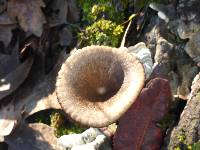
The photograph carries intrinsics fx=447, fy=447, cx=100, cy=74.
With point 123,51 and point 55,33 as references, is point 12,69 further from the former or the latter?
point 123,51

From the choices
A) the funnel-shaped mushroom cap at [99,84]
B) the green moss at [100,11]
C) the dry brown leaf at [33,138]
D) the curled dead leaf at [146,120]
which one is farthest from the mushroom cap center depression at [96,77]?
the green moss at [100,11]

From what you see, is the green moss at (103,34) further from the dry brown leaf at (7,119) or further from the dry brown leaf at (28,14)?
the dry brown leaf at (7,119)

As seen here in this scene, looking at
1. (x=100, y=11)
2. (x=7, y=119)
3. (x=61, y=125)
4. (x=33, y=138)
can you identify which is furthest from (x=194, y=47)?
(x=7, y=119)

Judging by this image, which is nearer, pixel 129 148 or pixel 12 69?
pixel 129 148

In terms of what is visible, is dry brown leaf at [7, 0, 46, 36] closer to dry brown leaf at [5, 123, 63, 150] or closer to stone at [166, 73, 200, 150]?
dry brown leaf at [5, 123, 63, 150]

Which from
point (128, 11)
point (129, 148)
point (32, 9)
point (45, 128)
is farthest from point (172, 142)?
point (32, 9)

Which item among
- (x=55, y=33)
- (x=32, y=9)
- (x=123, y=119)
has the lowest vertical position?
(x=123, y=119)
